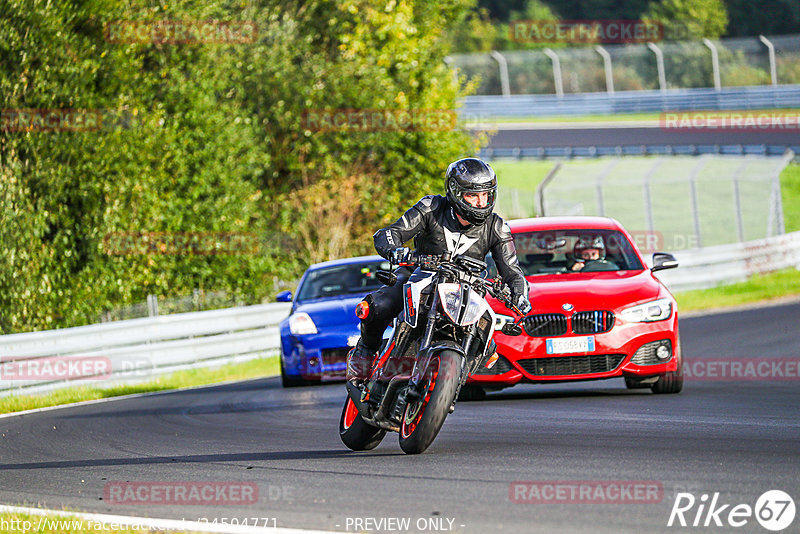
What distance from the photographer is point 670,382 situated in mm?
11891

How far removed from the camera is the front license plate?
444 inches

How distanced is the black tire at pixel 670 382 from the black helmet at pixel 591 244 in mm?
1360

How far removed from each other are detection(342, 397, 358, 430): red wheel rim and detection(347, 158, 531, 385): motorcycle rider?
13.8 inches

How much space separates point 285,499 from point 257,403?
6.94 m

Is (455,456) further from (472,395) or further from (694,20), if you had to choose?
(694,20)

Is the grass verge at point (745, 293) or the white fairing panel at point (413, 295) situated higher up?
the white fairing panel at point (413, 295)

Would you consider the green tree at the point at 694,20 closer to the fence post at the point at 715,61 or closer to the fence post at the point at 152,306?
the fence post at the point at 715,61

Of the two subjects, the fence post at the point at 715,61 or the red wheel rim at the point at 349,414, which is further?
the fence post at the point at 715,61

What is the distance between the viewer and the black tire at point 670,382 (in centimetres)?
1181

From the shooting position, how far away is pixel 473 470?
7.56 m

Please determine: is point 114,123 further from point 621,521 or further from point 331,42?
point 621,521

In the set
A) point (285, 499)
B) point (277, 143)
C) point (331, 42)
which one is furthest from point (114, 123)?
point (285, 499)

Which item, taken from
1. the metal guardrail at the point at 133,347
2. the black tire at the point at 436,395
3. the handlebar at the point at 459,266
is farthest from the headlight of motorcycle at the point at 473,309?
the metal guardrail at the point at 133,347

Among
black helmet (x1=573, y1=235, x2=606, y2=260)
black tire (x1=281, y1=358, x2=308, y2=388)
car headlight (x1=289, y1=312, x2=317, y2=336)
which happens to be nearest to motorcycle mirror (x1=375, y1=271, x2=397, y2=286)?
black helmet (x1=573, y1=235, x2=606, y2=260)
